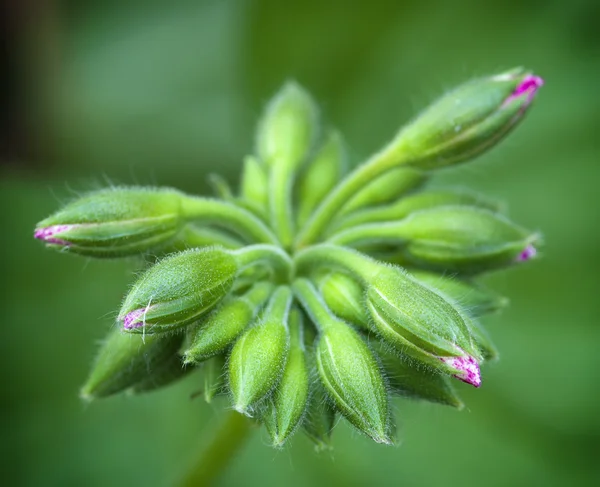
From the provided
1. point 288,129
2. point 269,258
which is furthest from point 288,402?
point 288,129

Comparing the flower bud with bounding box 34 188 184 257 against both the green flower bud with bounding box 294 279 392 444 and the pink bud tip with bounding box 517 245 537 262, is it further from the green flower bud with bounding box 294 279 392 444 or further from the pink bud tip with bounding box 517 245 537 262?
the pink bud tip with bounding box 517 245 537 262

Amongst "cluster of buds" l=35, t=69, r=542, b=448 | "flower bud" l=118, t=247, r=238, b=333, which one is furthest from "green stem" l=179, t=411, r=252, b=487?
"flower bud" l=118, t=247, r=238, b=333

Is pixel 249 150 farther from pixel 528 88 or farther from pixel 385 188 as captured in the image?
pixel 528 88

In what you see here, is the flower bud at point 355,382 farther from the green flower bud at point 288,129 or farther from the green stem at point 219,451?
the green flower bud at point 288,129

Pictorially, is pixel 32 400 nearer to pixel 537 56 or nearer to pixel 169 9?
pixel 169 9

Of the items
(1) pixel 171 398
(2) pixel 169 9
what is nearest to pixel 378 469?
(1) pixel 171 398

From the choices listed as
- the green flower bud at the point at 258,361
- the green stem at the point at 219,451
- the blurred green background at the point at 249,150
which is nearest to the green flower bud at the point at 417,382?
the green flower bud at the point at 258,361
